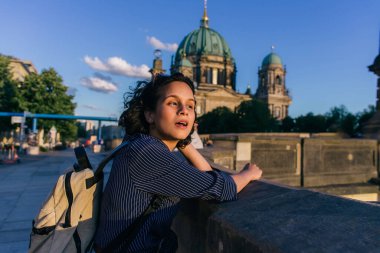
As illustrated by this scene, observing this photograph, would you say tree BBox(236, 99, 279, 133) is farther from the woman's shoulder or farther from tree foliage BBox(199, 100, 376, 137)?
the woman's shoulder

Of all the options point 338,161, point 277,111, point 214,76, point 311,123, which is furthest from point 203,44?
point 338,161

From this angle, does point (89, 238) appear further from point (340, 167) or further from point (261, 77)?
point (261, 77)

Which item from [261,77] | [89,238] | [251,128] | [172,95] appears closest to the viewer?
[89,238]

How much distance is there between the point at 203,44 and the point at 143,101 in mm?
82114

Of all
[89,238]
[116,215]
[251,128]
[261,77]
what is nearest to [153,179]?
[116,215]

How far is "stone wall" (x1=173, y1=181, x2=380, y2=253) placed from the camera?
106 centimetres

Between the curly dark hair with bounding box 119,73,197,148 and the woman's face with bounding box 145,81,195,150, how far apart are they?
0.04 meters

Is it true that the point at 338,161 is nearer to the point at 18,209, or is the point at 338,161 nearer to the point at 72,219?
the point at 18,209

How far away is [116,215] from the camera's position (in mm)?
1513

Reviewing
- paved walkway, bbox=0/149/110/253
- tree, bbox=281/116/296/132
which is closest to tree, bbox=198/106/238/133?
tree, bbox=281/116/296/132

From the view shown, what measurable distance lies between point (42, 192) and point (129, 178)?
20.9ft

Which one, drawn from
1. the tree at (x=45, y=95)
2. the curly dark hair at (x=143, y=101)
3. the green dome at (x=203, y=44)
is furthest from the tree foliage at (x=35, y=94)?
the green dome at (x=203, y=44)

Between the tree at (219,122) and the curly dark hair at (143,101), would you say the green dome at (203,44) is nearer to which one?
the tree at (219,122)

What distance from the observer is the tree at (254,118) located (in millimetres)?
48594
